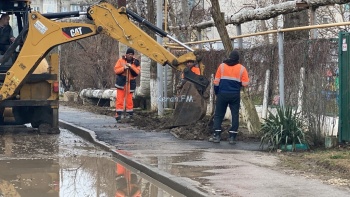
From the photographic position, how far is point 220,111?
561 inches

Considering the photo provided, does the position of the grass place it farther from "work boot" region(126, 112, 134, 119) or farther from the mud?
"work boot" region(126, 112, 134, 119)

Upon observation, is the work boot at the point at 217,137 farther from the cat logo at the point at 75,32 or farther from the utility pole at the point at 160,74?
the utility pole at the point at 160,74

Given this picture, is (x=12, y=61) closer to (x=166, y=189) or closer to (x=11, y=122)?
(x=11, y=122)

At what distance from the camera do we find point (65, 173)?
11320 millimetres

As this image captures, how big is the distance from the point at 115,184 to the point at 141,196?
99 cm

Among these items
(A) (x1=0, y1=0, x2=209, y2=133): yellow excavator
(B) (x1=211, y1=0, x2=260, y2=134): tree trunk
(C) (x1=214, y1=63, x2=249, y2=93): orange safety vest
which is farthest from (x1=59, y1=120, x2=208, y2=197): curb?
(B) (x1=211, y1=0, x2=260, y2=134): tree trunk

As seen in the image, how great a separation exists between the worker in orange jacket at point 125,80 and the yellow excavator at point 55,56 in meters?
2.74

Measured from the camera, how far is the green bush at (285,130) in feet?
41.4

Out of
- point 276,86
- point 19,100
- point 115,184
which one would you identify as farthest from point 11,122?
point 115,184

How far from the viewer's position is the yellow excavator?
15.8 meters

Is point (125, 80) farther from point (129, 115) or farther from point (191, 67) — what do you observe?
point (191, 67)

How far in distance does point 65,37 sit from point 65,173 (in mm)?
5130

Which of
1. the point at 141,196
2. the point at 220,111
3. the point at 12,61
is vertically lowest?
the point at 141,196

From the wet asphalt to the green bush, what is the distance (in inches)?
14.2
